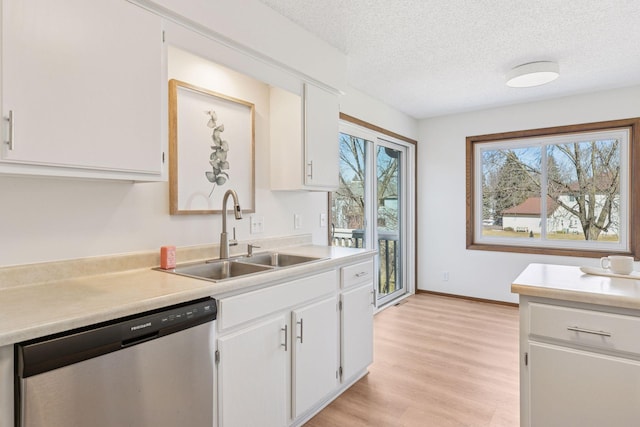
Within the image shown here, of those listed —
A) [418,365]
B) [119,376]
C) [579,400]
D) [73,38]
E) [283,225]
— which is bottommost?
[418,365]

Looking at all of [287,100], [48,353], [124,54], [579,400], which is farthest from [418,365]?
[124,54]

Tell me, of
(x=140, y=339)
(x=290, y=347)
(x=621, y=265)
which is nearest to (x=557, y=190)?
(x=621, y=265)

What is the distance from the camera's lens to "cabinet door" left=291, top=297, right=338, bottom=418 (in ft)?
6.38

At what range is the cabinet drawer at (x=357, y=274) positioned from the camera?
2336 mm

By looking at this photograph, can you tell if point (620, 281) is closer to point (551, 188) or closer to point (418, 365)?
point (418, 365)

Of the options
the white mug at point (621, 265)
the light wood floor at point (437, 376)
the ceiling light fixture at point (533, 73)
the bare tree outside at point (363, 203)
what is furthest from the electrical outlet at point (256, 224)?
the ceiling light fixture at point (533, 73)

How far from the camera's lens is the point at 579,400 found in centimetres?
148

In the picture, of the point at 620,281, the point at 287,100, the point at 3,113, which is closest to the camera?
the point at 3,113

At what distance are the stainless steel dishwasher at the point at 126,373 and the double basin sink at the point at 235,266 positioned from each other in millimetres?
421

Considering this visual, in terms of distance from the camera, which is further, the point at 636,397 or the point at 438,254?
the point at 438,254

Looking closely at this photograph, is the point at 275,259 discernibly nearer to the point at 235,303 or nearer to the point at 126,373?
the point at 235,303

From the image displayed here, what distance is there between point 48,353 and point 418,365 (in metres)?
2.45

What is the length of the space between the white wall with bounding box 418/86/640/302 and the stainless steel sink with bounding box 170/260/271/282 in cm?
346

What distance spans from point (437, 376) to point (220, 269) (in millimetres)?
1744
